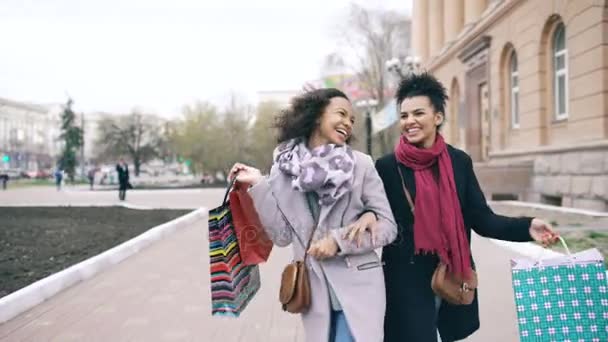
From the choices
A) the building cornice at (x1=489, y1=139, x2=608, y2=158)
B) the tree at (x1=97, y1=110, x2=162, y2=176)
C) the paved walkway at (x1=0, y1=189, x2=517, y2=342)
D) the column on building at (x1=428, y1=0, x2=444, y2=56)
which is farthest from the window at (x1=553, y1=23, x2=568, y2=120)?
the tree at (x1=97, y1=110, x2=162, y2=176)

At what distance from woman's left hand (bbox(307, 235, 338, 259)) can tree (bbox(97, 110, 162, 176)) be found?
6601cm

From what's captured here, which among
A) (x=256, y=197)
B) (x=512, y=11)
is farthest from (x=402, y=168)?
(x=512, y=11)

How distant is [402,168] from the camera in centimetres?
284

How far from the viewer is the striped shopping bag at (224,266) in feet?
8.55

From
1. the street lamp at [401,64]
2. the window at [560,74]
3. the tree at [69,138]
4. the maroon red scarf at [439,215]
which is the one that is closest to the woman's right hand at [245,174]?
the maroon red scarf at [439,215]

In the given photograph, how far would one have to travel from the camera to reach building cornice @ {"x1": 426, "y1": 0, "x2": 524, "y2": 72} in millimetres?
18109

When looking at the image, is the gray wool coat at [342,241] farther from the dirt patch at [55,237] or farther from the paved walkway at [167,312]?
the dirt patch at [55,237]

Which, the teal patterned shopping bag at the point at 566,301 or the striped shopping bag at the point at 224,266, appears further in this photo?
the striped shopping bag at the point at 224,266

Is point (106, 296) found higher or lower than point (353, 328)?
lower

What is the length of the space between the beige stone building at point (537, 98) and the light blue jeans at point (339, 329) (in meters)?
11.2

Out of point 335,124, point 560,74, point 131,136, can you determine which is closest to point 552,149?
point 560,74

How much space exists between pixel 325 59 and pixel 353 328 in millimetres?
43113

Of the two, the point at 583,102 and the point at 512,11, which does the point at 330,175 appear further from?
the point at 512,11

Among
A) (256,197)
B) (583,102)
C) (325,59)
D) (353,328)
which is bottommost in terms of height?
(353,328)
